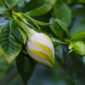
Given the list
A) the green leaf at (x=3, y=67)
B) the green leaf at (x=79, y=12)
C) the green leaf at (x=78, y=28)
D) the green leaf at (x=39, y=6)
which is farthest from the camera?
the green leaf at (x=3, y=67)

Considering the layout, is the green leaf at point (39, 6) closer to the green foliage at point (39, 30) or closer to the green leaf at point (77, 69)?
the green foliage at point (39, 30)

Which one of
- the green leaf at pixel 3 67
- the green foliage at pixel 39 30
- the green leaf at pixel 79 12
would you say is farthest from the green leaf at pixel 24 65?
the green leaf at pixel 3 67

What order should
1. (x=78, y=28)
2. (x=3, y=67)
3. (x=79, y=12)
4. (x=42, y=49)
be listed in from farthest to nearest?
(x=3, y=67), (x=79, y=12), (x=78, y=28), (x=42, y=49)

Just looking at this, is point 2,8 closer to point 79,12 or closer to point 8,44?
point 8,44

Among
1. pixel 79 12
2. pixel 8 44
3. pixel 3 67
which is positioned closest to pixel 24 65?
pixel 8 44

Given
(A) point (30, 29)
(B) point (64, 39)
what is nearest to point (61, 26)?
(B) point (64, 39)

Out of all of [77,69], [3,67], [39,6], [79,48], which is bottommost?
[3,67]

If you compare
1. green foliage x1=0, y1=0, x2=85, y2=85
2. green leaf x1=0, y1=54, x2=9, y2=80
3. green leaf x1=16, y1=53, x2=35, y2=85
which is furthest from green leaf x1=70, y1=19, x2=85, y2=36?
green leaf x1=0, y1=54, x2=9, y2=80
